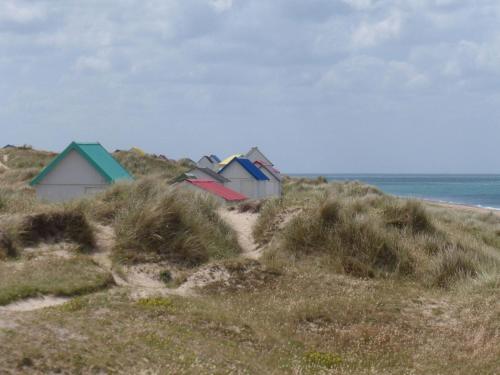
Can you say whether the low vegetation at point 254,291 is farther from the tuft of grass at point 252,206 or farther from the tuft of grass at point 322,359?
the tuft of grass at point 252,206

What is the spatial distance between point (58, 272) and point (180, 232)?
447 cm

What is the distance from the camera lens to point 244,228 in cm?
2086

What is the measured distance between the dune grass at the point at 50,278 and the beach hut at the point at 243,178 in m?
24.9

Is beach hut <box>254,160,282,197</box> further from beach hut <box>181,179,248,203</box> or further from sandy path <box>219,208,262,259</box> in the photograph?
sandy path <box>219,208,262,259</box>

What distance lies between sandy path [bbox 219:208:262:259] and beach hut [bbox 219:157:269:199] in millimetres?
14127

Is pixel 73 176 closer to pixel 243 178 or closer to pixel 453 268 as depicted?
pixel 453 268

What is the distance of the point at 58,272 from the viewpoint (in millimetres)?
11953

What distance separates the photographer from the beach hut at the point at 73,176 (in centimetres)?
2142

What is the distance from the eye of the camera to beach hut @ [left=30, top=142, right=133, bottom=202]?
21.4 metres

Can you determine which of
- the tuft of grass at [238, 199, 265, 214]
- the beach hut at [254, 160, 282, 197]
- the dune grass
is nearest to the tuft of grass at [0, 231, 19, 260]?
the dune grass

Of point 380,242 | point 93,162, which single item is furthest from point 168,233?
point 93,162

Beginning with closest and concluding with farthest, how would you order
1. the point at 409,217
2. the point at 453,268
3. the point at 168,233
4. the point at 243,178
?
1. the point at 453,268
2. the point at 168,233
3. the point at 409,217
4. the point at 243,178

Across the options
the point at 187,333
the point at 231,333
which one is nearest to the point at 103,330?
the point at 187,333

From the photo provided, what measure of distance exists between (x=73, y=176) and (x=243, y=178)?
680 inches
